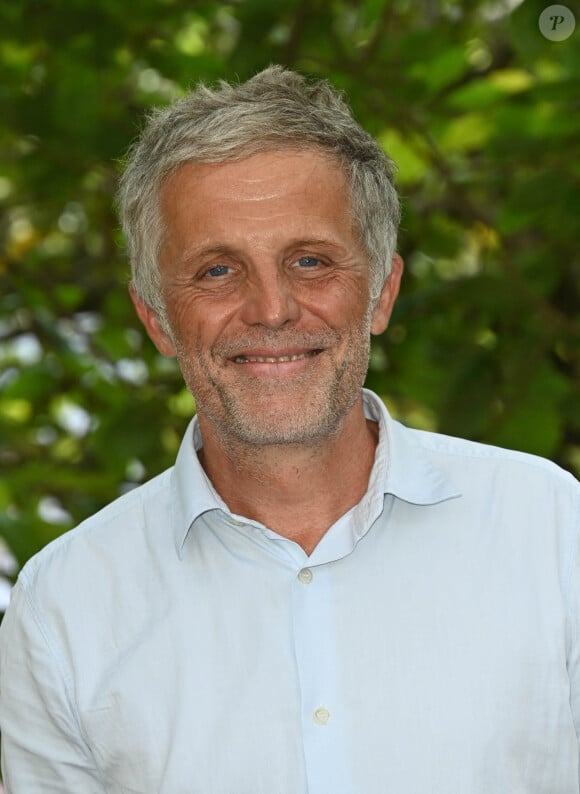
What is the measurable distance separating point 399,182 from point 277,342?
4.38 ft

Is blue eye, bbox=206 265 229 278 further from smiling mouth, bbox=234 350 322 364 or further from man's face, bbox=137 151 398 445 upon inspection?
smiling mouth, bbox=234 350 322 364

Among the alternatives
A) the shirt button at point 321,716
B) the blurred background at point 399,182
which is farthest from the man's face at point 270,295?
the blurred background at point 399,182

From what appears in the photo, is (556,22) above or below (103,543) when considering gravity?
above

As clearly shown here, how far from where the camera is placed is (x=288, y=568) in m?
1.68

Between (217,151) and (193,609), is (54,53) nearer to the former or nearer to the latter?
(217,151)

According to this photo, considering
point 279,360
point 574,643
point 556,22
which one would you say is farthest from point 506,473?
point 556,22

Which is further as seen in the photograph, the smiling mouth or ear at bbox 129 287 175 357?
ear at bbox 129 287 175 357

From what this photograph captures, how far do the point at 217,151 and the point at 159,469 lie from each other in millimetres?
1228

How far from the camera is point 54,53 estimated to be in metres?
2.57

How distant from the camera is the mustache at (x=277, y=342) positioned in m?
1.68

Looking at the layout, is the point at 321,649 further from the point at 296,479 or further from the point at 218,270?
the point at 218,270

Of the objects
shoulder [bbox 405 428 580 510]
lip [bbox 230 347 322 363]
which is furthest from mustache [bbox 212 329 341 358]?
shoulder [bbox 405 428 580 510]

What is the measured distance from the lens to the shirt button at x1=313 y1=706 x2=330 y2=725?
1.60 metres

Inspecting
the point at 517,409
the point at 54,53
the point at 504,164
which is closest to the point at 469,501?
the point at 517,409
